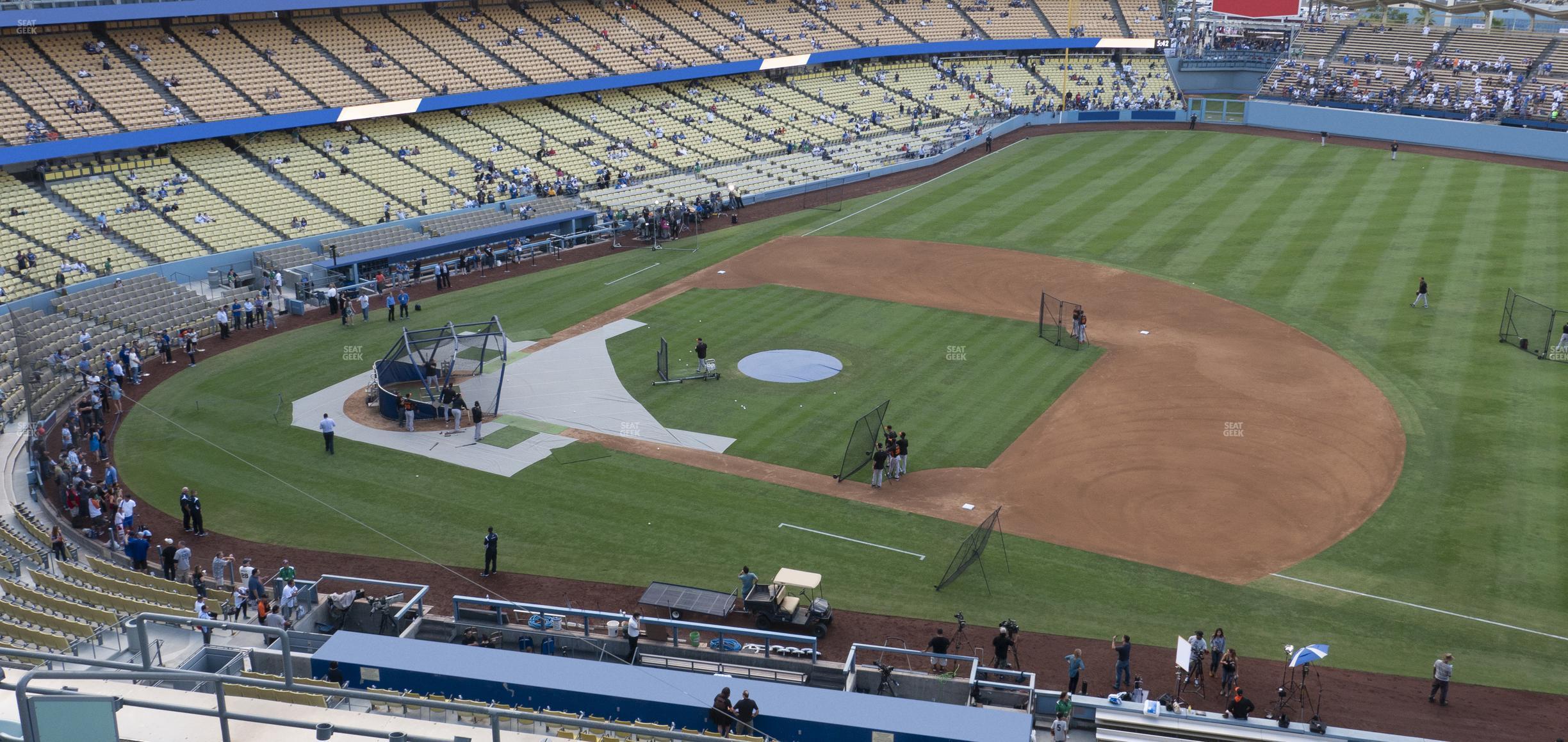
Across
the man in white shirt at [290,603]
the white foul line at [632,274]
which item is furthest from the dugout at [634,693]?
the white foul line at [632,274]

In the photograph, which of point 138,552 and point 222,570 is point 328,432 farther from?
point 222,570

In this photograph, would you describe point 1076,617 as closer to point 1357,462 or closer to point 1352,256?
point 1357,462

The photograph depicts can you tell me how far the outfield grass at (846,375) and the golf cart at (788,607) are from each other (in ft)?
22.3

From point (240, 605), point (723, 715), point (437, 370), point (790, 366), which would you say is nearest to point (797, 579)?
point (723, 715)

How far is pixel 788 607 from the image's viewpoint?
23891mm

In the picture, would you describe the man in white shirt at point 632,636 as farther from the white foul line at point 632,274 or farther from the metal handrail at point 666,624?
the white foul line at point 632,274

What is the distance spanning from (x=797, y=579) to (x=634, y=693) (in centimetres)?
621

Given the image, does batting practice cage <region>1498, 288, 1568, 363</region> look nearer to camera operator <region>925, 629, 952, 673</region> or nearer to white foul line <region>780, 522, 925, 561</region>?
white foul line <region>780, 522, 925, 561</region>

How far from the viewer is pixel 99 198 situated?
4688 centimetres

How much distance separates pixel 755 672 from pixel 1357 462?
17855mm

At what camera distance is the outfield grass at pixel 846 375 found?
3256 centimetres

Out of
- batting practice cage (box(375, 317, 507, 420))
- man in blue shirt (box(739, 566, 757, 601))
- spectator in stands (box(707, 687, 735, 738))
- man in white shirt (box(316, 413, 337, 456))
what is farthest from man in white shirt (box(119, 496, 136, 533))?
spectator in stands (box(707, 687, 735, 738))

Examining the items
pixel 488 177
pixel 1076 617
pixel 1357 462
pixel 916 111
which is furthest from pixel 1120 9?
pixel 1076 617

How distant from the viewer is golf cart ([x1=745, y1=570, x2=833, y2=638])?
23672 mm
